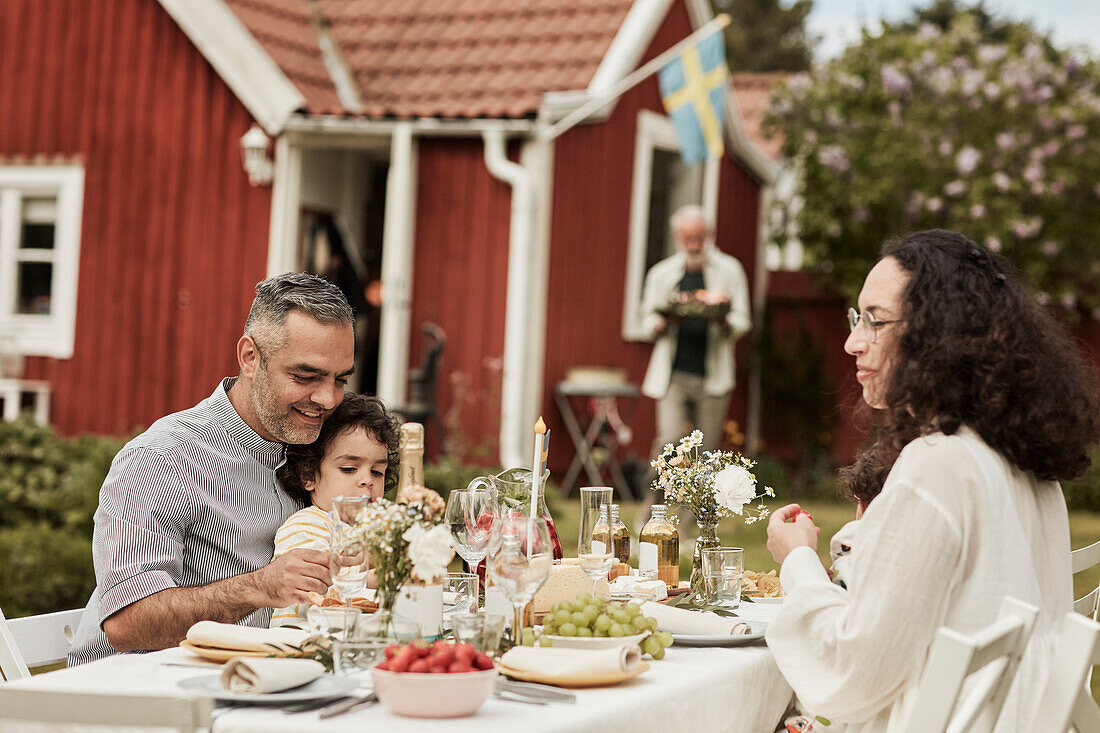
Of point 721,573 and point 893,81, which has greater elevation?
point 893,81

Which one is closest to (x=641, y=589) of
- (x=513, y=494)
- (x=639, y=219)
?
(x=513, y=494)

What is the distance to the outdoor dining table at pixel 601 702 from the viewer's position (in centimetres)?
209

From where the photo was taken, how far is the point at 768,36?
38188mm

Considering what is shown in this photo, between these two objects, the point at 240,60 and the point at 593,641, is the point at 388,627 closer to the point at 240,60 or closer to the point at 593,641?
the point at 593,641

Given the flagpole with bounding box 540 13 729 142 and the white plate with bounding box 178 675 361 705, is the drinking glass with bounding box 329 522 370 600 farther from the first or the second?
the flagpole with bounding box 540 13 729 142

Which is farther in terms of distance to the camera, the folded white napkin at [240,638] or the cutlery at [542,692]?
the folded white napkin at [240,638]

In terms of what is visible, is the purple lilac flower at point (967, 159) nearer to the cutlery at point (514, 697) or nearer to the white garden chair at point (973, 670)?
the white garden chair at point (973, 670)

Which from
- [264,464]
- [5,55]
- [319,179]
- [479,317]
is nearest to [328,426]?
[264,464]

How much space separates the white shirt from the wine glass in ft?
22.7

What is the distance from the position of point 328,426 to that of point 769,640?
1444 mm

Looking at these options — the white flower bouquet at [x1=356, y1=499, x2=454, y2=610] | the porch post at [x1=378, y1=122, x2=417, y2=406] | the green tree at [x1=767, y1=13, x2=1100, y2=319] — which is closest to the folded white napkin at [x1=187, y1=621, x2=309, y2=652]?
the white flower bouquet at [x1=356, y1=499, x2=454, y2=610]

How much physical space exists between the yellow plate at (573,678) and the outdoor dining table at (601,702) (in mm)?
17

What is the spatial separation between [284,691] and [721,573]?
1.42 meters

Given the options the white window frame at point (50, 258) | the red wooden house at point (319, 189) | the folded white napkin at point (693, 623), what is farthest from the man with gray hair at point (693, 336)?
the folded white napkin at point (693, 623)
